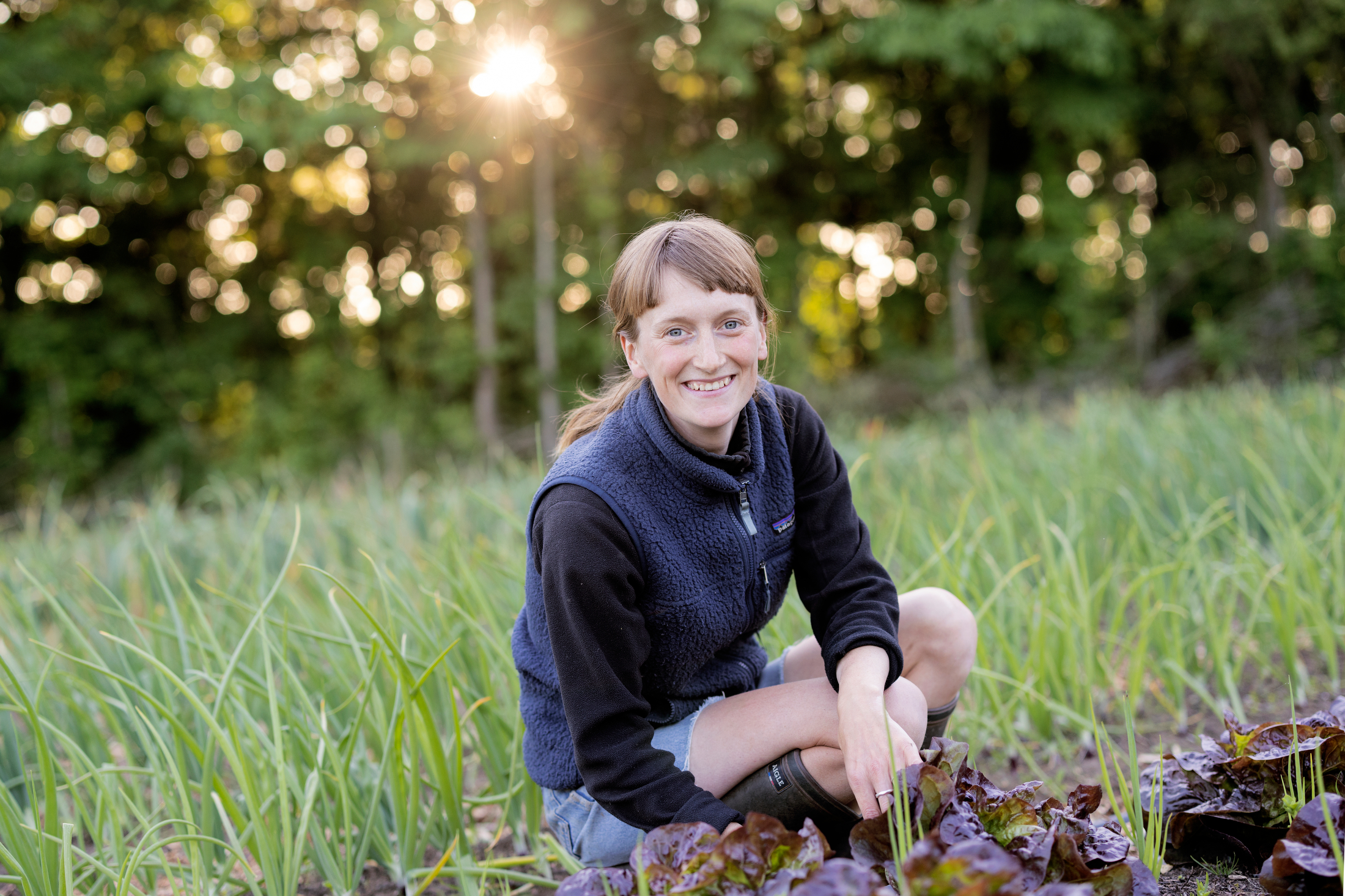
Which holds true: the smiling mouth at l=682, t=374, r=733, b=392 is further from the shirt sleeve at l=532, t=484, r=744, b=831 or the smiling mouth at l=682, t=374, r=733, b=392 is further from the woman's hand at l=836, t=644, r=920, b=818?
the woman's hand at l=836, t=644, r=920, b=818

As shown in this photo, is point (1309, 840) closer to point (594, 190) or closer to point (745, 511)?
point (745, 511)

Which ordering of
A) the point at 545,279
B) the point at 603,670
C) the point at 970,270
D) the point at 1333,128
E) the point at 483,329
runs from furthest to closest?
the point at 970,270 < the point at 483,329 < the point at 545,279 < the point at 1333,128 < the point at 603,670

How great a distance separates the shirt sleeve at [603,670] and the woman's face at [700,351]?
236 mm

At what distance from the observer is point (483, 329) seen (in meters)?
11.9

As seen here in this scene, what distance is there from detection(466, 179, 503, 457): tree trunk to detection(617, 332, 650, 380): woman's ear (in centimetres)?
1016

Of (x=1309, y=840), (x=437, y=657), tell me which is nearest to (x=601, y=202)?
(x=437, y=657)

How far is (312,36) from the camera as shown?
11727 millimetres

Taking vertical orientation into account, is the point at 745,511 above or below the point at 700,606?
above

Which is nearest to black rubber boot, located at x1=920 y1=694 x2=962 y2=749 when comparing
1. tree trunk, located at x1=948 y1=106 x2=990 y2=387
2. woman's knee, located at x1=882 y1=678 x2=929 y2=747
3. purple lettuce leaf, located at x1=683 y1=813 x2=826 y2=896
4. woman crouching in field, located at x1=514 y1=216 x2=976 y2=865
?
woman crouching in field, located at x1=514 y1=216 x2=976 y2=865

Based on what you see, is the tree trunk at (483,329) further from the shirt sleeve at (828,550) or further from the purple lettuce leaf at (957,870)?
the purple lettuce leaf at (957,870)

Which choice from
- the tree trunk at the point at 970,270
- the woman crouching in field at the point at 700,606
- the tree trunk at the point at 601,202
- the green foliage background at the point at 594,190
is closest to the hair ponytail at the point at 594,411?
the woman crouching in field at the point at 700,606

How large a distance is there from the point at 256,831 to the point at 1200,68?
12.7 m

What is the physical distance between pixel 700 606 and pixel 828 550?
0.93 feet

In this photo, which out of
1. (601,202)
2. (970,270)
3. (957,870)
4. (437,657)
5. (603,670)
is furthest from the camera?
(970,270)
